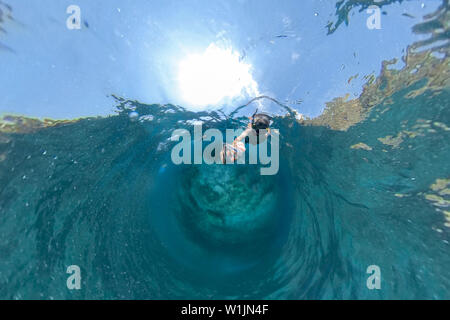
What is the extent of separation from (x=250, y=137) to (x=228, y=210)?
13.5 feet

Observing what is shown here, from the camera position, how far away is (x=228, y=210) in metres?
12.6

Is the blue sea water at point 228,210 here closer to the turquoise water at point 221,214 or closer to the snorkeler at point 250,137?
the turquoise water at point 221,214

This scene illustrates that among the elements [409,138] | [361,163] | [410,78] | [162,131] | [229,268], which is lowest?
[229,268]

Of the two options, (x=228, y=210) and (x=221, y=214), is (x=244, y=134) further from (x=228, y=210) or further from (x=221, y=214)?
(x=221, y=214)

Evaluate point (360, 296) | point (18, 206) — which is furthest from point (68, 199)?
point (360, 296)

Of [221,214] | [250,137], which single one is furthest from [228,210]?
[250,137]

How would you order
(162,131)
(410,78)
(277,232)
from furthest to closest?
(277,232)
(162,131)
(410,78)

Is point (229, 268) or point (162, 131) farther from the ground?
point (162, 131)

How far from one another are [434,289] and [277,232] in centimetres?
766

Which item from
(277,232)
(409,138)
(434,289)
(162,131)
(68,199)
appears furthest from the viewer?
(277,232)

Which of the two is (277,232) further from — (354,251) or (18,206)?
(18,206)

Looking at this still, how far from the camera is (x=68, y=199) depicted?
9680 mm

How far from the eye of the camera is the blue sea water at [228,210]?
8703 mm

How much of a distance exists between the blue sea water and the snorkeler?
56 cm
